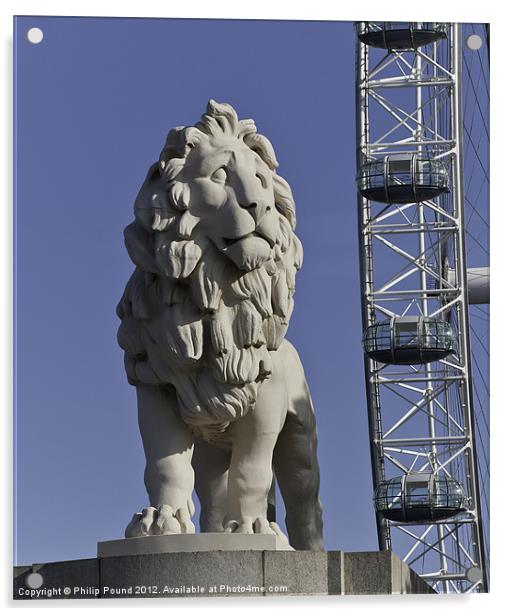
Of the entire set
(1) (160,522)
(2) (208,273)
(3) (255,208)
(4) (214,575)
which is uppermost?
(3) (255,208)

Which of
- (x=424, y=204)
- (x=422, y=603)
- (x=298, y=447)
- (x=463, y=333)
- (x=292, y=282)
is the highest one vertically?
(x=424, y=204)

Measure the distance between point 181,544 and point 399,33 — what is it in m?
4.45

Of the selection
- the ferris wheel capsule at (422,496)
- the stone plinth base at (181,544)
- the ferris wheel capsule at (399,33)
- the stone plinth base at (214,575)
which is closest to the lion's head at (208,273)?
the stone plinth base at (181,544)

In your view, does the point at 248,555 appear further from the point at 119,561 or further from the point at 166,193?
the point at 166,193

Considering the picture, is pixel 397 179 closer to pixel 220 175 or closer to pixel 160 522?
pixel 220 175

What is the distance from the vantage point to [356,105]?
19516 millimetres

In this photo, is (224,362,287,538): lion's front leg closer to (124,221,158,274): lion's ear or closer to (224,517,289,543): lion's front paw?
(224,517,289,543): lion's front paw

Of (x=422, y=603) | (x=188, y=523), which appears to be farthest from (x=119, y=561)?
(x=422, y=603)

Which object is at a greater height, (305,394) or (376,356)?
(376,356)

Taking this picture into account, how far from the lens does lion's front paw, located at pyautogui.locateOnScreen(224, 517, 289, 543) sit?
363 inches

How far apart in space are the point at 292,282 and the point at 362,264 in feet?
33.9

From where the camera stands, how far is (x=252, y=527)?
30.3ft

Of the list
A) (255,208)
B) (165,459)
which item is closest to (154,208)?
(255,208)

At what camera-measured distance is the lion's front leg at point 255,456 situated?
9.35m
